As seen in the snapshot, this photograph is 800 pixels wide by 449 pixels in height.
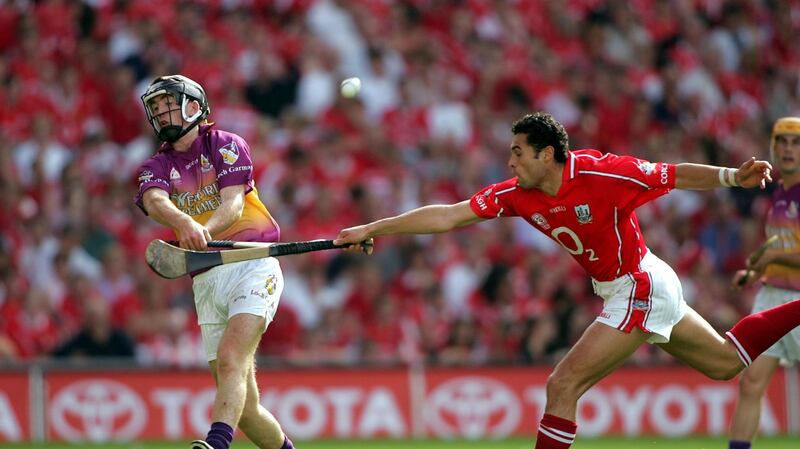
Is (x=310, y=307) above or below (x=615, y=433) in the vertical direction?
above

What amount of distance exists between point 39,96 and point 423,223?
27.8 ft

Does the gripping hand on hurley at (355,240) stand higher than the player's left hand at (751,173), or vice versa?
the player's left hand at (751,173)

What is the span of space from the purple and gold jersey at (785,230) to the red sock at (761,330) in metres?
1.24

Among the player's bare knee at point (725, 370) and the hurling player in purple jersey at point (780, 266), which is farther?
the hurling player in purple jersey at point (780, 266)

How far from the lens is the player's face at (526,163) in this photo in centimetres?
823

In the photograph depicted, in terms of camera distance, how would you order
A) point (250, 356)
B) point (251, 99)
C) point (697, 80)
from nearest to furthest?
point (250, 356) → point (251, 99) → point (697, 80)

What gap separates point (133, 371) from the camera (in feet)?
44.8

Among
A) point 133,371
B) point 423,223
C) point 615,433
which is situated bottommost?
point 615,433

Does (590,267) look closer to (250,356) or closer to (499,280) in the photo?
(250,356)

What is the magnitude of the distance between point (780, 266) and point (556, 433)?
9.49 feet

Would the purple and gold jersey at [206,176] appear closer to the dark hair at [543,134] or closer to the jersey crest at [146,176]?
the jersey crest at [146,176]

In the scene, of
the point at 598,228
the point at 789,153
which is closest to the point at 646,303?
the point at 598,228

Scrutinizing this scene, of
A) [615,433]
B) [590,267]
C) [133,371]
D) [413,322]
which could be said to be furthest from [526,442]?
[590,267]

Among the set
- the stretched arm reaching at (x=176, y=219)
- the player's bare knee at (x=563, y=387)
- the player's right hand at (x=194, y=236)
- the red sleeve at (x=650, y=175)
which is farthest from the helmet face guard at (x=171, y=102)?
the player's bare knee at (x=563, y=387)
